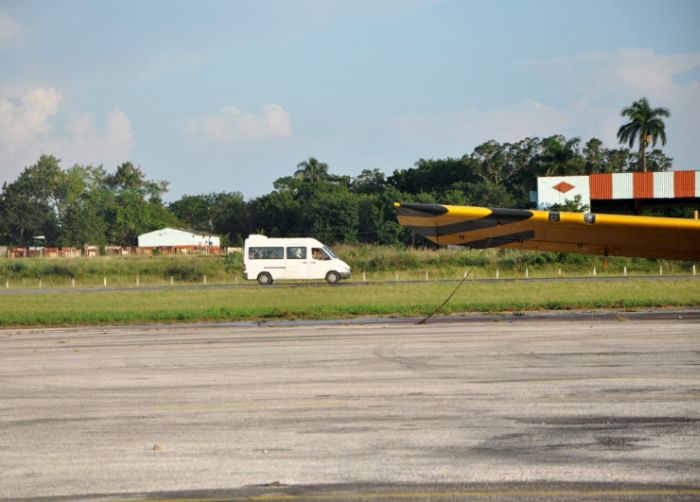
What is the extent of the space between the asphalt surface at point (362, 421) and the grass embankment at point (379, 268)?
3041 cm

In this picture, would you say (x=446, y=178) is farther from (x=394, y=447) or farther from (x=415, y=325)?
(x=394, y=447)

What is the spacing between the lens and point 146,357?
15109 mm

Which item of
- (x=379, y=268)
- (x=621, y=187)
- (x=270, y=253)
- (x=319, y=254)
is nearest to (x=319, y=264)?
(x=319, y=254)

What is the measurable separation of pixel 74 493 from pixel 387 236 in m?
74.0

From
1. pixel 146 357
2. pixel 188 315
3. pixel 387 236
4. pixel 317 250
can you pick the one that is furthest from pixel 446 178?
pixel 146 357

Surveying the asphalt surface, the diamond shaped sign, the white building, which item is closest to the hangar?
the diamond shaped sign

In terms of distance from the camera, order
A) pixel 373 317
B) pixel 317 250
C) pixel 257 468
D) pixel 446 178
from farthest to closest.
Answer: pixel 446 178, pixel 317 250, pixel 373 317, pixel 257 468

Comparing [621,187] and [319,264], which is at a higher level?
[621,187]

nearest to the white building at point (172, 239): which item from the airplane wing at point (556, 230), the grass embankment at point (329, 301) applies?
the grass embankment at point (329, 301)

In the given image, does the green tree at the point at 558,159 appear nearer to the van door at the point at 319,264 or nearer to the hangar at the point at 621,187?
the hangar at the point at 621,187

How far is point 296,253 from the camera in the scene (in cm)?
4497

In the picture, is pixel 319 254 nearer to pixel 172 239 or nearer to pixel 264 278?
pixel 264 278

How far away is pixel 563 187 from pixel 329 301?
28.9 meters

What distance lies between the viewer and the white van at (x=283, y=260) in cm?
4469
